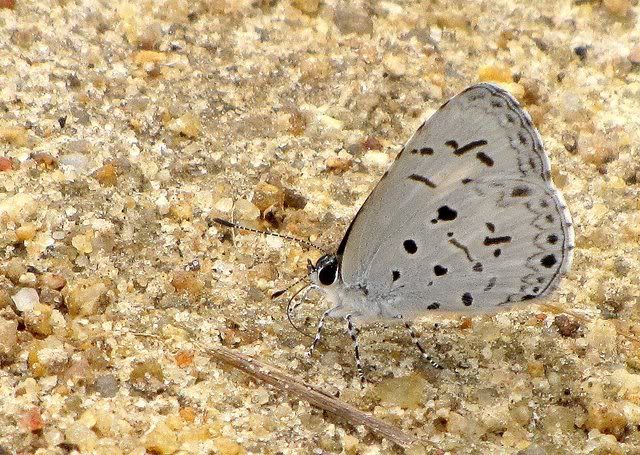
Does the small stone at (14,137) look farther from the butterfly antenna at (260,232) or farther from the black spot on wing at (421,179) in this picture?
the black spot on wing at (421,179)

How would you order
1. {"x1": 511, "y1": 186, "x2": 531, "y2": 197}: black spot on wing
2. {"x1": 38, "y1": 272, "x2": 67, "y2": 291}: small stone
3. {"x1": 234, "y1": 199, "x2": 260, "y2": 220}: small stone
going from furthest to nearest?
1. {"x1": 234, "y1": 199, "x2": 260, "y2": 220}: small stone
2. {"x1": 38, "y1": 272, "x2": 67, "y2": 291}: small stone
3. {"x1": 511, "y1": 186, "x2": 531, "y2": 197}: black spot on wing

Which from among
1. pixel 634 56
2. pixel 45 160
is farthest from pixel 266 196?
pixel 634 56

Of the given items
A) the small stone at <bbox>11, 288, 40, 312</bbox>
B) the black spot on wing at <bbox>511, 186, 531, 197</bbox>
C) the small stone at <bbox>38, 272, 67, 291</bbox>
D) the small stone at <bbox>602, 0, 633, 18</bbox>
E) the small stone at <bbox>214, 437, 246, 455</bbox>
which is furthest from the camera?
the small stone at <bbox>602, 0, 633, 18</bbox>

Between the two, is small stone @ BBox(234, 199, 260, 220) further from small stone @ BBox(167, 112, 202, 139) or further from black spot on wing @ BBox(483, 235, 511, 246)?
black spot on wing @ BBox(483, 235, 511, 246)

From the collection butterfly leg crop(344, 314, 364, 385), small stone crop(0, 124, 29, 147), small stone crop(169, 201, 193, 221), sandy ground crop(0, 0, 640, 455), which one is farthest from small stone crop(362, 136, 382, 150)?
small stone crop(0, 124, 29, 147)

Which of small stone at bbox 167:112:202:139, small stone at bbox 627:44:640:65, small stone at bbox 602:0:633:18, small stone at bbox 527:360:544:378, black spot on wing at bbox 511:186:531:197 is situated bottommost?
small stone at bbox 527:360:544:378

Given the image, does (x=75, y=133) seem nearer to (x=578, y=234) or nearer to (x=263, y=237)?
(x=263, y=237)

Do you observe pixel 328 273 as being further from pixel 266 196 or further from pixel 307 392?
pixel 266 196

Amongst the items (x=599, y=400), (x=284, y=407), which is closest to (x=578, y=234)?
(x=599, y=400)
